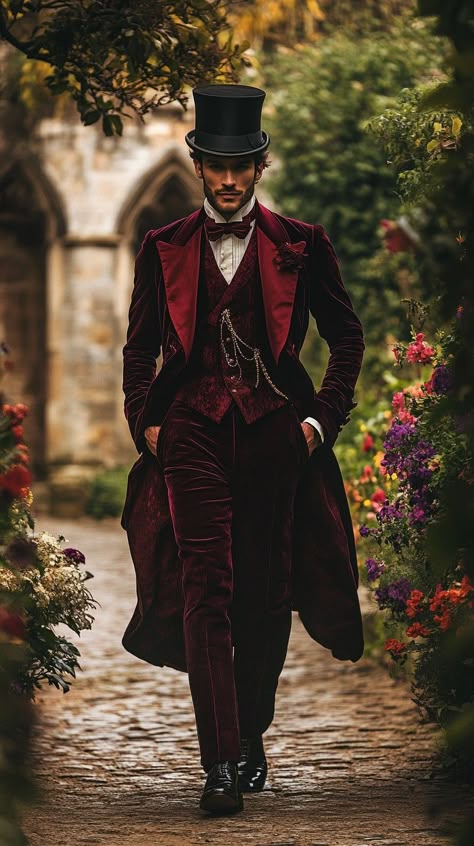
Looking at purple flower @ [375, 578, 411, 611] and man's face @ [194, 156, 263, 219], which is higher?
man's face @ [194, 156, 263, 219]

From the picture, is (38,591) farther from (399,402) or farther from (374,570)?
(399,402)

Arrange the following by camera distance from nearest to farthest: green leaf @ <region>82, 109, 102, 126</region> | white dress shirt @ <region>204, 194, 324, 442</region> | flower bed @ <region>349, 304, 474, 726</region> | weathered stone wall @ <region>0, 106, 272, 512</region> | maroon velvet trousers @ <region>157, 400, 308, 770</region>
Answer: maroon velvet trousers @ <region>157, 400, 308, 770</region>
white dress shirt @ <region>204, 194, 324, 442</region>
flower bed @ <region>349, 304, 474, 726</region>
green leaf @ <region>82, 109, 102, 126</region>
weathered stone wall @ <region>0, 106, 272, 512</region>

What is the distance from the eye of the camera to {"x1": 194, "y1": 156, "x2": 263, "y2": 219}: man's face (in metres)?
4.93

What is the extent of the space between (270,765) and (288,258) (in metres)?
1.72

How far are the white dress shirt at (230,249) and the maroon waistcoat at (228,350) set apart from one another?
0.07 feet

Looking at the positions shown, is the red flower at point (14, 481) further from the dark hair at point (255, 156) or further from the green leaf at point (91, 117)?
the green leaf at point (91, 117)

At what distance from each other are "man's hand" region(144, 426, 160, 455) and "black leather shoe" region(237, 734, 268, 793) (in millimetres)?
921

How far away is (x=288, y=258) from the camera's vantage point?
4969 mm

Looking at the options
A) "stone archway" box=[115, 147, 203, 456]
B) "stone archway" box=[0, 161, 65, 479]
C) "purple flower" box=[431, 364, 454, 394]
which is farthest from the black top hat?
"stone archway" box=[0, 161, 65, 479]

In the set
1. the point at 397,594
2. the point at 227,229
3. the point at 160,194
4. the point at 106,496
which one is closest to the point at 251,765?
the point at 397,594

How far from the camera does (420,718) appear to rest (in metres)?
6.36

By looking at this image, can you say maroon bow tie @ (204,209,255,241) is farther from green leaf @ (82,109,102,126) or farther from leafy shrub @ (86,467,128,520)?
leafy shrub @ (86,467,128,520)

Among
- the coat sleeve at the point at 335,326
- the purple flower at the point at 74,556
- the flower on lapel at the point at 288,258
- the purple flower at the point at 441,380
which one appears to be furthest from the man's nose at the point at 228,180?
the purple flower at the point at 74,556

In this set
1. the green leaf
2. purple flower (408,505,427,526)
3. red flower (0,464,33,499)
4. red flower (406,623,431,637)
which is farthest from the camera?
the green leaf
